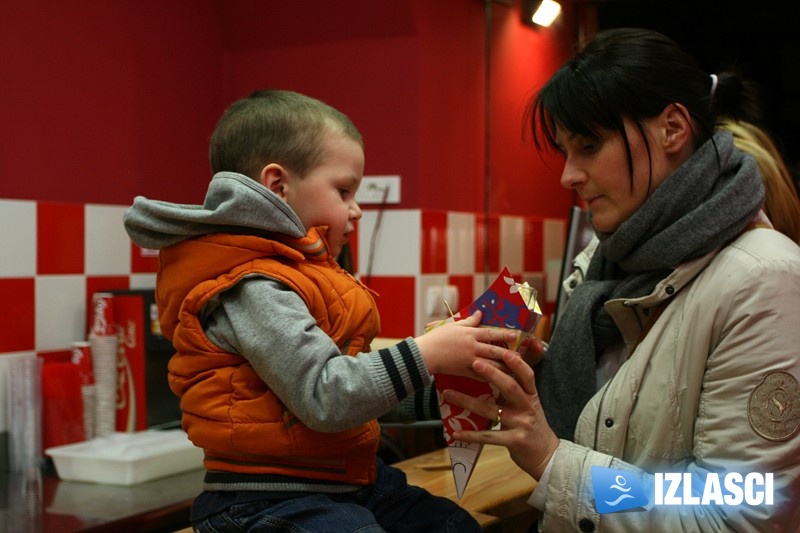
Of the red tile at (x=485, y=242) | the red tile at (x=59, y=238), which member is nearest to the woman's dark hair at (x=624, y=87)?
the red tile at (x=59, y=238)

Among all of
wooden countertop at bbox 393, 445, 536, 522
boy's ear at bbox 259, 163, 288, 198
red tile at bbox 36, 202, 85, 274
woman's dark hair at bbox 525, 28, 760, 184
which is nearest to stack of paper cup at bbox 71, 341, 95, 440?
red tile at bbox 36, 202, 85, 274

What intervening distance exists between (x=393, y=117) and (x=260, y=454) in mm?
1787

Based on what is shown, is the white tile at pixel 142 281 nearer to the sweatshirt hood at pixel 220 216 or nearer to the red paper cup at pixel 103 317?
the red paper cup at pixel 103 317

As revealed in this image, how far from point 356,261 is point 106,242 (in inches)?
31.8

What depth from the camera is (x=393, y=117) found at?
2.88m

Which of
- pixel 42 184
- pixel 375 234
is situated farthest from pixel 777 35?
pixel 42 184

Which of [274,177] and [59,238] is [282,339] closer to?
[274,177]

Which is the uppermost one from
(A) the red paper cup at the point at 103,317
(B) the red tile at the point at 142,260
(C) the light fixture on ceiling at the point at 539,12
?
(C) the light fixture on ceiling at the point at 539,12

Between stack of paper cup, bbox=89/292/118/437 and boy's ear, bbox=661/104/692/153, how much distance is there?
1596 millimetres

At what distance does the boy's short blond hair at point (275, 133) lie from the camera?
1376 millimetres

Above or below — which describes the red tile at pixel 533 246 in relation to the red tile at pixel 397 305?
above

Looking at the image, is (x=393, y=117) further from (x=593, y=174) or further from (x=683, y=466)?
(x=683, y=466)

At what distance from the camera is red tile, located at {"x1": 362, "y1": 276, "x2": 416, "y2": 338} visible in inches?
112

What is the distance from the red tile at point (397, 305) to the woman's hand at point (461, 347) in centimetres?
154
